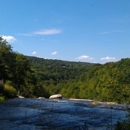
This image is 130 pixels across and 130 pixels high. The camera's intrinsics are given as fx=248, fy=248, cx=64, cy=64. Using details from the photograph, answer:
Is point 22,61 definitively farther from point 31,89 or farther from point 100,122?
point 100,122

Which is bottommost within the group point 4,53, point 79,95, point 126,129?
point 79,95

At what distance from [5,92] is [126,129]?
129 feet

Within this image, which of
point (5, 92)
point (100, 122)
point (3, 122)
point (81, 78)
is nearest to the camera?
point (3, 122)

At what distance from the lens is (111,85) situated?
1843 inches

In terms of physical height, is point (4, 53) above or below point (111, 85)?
above

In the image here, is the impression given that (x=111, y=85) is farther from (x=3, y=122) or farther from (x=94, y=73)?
(x=94, y=73)

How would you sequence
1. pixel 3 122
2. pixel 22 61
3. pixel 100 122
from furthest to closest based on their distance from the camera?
pixel 22 61 → pixel 100 122 → pixel 3 122

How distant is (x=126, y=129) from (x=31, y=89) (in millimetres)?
79160

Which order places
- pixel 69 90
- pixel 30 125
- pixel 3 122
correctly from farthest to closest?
pixel 69 90 → pixel 3 122 → pixel 30 125

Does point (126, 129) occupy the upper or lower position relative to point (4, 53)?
lower

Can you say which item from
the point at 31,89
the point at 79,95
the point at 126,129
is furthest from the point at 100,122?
the point at 79,95

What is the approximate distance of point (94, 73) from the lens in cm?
A: 17788

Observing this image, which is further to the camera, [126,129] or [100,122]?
[100,122]

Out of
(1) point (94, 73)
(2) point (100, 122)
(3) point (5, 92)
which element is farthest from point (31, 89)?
(1) point (94, 73)
